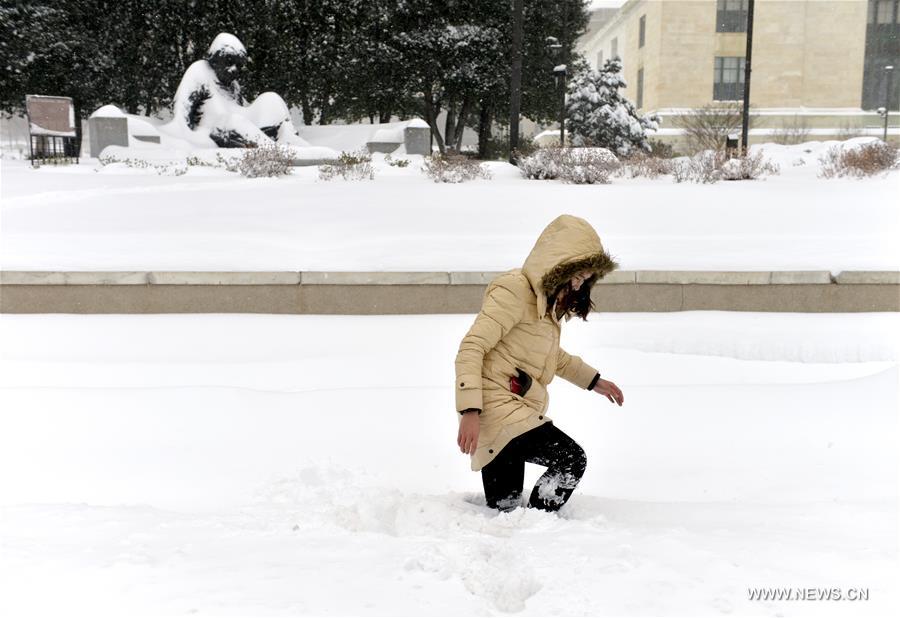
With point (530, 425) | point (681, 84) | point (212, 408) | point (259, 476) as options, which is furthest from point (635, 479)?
point (681, 84)

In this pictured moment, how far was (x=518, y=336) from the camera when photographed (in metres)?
2.97

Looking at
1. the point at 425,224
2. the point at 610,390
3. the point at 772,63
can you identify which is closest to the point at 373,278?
the point at 425,224

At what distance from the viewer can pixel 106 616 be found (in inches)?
83.0

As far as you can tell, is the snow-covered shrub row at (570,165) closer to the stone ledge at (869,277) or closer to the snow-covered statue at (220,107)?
the stone ledge at (869,277)

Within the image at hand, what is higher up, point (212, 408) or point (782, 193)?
point (782, 193)

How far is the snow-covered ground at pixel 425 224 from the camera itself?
6953 millimetres

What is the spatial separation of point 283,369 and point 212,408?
87 cm

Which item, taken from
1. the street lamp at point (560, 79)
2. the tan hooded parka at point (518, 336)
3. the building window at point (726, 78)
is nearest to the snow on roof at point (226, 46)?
the street lamp at point (560, 79)

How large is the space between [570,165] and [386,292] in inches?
228

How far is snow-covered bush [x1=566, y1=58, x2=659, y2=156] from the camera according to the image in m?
26.9

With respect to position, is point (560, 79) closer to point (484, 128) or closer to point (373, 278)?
point (484, 128)

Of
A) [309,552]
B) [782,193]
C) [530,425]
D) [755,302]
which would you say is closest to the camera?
[309,552]

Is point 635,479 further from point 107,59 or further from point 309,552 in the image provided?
point 107,59

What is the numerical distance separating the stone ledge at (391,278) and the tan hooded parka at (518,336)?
11.4 ft
